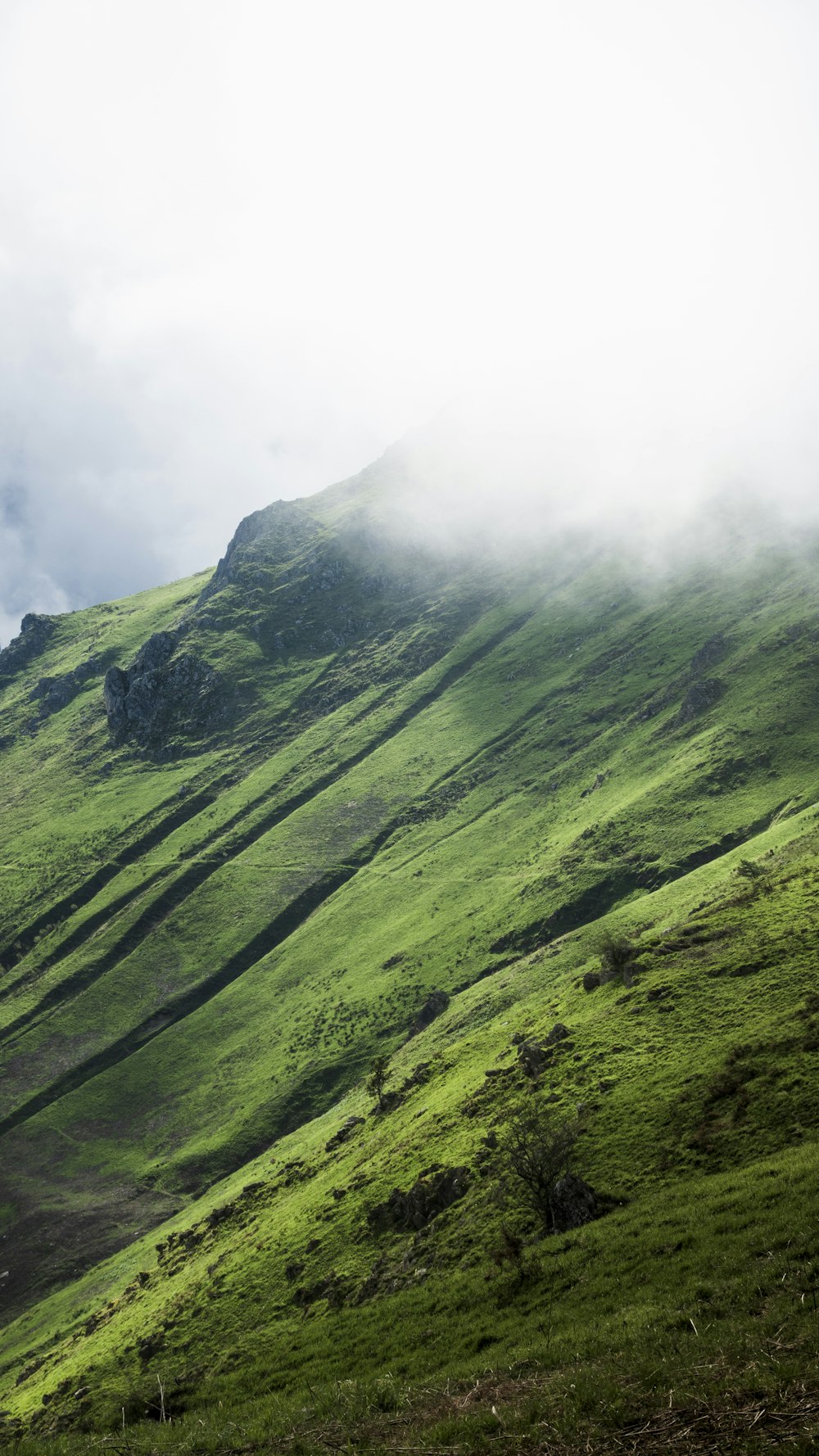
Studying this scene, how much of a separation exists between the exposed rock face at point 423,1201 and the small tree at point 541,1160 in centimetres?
608

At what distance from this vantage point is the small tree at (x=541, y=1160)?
42938 mm

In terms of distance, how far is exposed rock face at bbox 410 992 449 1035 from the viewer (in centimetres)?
14788

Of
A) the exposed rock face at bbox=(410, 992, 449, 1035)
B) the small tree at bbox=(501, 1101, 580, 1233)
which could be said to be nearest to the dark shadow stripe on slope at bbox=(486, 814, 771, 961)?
the exposed rock face at bbox=(410, 992, 449, 1035)

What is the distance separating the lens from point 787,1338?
18031 millimetres

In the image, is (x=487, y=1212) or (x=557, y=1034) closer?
(x=487, y=1212)

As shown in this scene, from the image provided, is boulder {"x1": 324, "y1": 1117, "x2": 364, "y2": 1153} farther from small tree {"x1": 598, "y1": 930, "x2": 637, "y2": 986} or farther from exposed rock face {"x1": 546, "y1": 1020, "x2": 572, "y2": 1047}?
small tree {"x1": 598, "y1": 930, "x2": 637, "y2": 986}

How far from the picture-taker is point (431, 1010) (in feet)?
488

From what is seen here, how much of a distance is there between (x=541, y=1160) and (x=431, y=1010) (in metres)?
110

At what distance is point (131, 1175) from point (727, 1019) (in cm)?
14149

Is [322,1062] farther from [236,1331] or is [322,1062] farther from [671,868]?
[236,1331]

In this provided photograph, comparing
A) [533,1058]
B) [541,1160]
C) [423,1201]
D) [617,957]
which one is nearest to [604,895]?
[617,957]

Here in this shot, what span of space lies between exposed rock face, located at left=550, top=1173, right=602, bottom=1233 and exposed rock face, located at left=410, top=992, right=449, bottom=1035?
107864 millimetres

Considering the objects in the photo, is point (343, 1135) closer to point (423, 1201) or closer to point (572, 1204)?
point (423, 1201)

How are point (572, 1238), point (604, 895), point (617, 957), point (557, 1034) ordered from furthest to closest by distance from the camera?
1. point (604, 895)
2. point (617, 957)
3. point (557, 1034)
4. point (572, 1238)
